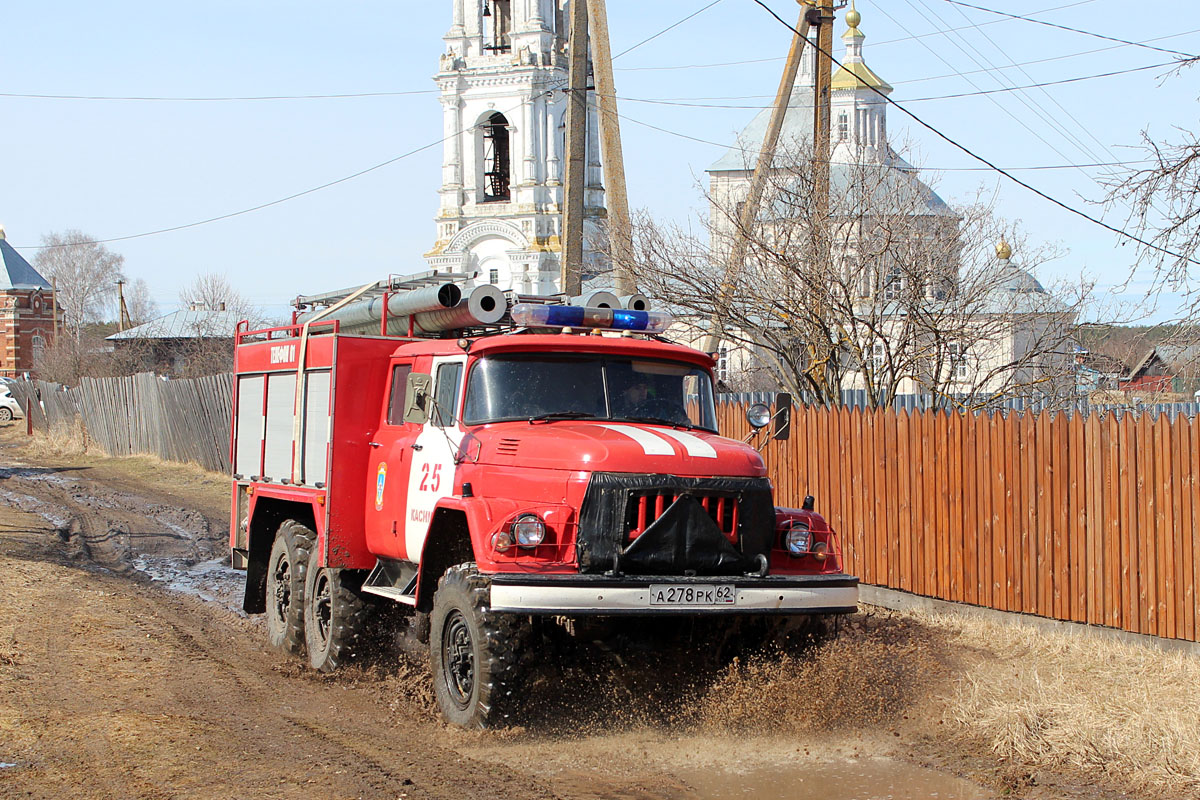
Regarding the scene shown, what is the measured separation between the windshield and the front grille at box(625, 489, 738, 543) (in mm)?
1117

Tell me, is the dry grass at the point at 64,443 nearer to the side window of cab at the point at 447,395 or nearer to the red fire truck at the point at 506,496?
the red fire truck at the point at 506,496

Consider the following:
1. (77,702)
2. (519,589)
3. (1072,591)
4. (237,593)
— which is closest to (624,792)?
(519,589)

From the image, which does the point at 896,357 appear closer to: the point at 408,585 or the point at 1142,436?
the point at 1142,436

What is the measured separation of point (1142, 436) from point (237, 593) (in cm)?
926

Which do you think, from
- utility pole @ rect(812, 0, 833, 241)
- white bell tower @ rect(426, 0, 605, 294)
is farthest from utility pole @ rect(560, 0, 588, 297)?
white bell tower @ rect(426, 0, 605, 294)

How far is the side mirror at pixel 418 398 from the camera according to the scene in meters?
8.56

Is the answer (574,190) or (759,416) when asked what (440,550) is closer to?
(759,416)

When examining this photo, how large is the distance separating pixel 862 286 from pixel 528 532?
1079 centimetres

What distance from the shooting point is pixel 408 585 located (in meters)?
8.68

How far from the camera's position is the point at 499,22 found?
6216cm

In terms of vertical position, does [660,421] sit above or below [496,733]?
above

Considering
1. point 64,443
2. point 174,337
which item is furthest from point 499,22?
point 64,443

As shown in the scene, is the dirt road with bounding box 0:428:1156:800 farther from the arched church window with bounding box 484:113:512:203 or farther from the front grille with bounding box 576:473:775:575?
the arched church window with bounding box 484:113:512:203

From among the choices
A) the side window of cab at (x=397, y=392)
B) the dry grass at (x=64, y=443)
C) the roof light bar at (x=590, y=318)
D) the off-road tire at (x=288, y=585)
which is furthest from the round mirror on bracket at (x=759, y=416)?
the dry grass at (x=64, y=443)
